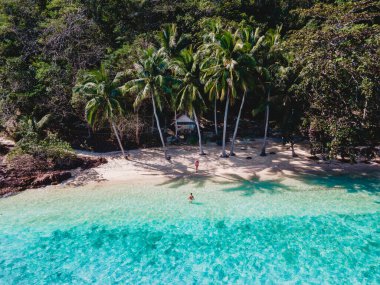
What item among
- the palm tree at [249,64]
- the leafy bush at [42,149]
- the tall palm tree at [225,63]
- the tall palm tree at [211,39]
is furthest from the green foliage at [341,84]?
the leafy bush at [42,149]

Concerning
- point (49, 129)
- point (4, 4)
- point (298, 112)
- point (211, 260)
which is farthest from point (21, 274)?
point (4, 4)

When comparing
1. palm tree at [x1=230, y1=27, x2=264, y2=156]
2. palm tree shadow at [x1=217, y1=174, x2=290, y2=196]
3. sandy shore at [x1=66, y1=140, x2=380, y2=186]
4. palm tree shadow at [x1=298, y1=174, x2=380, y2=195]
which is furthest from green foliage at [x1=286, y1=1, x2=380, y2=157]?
palm tree shadow at [x1=217, y1=174, x2=290, y2=196]

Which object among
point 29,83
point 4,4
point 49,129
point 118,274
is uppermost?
point 4,4

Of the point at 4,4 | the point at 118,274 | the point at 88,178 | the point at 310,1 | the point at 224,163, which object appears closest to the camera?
the point at 118,274

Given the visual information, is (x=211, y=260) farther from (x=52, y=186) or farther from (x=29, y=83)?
(x=29, y=83)

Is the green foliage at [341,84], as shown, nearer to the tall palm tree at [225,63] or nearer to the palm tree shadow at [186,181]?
the tall palm tree at [225,63]

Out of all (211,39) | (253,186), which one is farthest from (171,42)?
(253,186)

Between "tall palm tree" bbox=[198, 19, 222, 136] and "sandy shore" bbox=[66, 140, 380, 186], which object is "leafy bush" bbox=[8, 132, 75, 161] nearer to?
"sandy shore" bbox=[66, 140, 380, 186]
